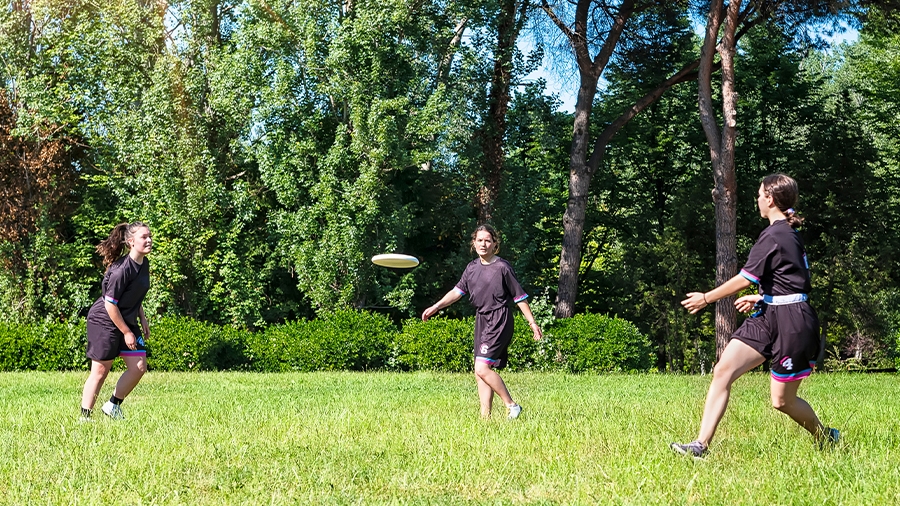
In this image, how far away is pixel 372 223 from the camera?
64.6 ft

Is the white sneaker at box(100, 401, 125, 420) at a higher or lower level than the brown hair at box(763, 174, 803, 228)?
lower

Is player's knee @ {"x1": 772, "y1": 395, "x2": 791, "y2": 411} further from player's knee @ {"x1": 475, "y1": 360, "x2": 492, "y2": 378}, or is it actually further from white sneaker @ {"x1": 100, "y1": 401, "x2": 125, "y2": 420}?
white sneaker @ {"x1": 100, "y1": 401, "x2": 125, "y2": 420}

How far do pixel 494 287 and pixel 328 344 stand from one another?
10.4 metres

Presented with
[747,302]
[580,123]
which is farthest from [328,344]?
[747,302]

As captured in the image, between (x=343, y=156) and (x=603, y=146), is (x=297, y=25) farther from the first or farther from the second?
(x=603, y=146)

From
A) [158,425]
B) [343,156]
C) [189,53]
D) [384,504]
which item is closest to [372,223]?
[343,156]

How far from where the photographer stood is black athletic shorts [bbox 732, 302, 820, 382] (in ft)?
19.1

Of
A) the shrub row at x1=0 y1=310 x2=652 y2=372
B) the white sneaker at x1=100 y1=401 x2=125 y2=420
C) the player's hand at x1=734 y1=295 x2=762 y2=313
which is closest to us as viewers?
the player's hand at x1=734 y1=295 x2=762 y2=313

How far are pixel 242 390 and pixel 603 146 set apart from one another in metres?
13.2

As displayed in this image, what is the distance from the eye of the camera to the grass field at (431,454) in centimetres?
516

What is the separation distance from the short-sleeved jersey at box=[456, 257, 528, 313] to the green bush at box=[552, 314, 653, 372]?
33.8 feet

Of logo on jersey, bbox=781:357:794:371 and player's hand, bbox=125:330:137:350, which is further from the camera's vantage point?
player's hand, bbox=125:330:137:350

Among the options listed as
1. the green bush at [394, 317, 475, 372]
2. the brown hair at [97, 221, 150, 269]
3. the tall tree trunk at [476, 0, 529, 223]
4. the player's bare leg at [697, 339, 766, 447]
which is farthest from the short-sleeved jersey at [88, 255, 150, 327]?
the tall tree trunk at [476, 0, 529, 223]

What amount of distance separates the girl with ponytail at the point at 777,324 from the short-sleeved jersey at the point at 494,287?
277 centimetres
